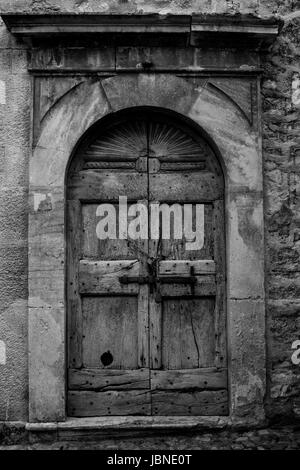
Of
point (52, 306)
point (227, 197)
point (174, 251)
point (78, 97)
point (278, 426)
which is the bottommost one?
point (278, 426)

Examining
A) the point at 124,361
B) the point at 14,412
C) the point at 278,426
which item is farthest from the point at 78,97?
the point at 278,426

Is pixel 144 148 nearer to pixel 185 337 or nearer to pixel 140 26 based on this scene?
pixel 140 26

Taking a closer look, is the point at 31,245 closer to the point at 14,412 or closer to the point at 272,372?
the point at 14,412

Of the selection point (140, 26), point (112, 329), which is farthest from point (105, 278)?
point (140, 26)

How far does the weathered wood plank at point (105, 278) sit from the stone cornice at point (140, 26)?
5.28ft

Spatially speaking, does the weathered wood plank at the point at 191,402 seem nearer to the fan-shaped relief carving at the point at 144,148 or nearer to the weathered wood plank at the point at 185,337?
the weathered wood plank at the point at 185,337

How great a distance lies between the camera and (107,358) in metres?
4.21

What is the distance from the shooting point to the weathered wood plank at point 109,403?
13.6 ft

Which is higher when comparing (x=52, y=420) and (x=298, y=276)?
(x=298, y=276)

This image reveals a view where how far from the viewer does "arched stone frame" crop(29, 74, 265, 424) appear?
403cm

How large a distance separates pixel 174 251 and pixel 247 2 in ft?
6.10

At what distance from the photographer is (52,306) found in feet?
13.3

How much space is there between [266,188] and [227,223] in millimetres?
374

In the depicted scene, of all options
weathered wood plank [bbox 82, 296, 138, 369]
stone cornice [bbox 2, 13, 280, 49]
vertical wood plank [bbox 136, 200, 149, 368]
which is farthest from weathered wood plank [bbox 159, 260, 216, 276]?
stone cornice [bbox 2, 13, 280, 49]
